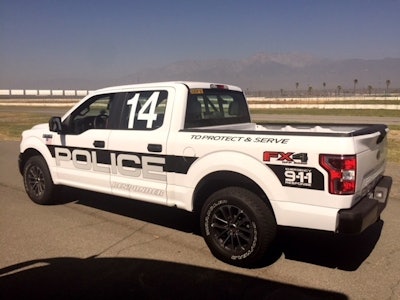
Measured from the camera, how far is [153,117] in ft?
17.0

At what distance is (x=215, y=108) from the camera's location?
564 centimetres

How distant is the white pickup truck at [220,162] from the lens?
383 cm

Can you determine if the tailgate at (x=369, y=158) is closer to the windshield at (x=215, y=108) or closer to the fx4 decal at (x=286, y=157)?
the fx4 decal at (x=286, y=157)

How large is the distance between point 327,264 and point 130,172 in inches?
104

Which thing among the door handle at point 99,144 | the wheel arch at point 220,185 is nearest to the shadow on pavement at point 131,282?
the wheel arch at point 220,185

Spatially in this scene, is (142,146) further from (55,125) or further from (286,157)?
(286,157)

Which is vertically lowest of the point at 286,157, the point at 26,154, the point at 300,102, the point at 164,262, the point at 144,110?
the point at 300,102

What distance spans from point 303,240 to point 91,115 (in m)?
3.55

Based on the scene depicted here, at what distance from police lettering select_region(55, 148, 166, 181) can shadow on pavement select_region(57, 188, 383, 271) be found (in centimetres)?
98

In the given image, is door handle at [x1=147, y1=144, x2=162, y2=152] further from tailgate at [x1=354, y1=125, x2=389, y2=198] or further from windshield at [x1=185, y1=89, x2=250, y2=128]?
tailgate at [x1=354, y1=125, x2=389, y2=198]

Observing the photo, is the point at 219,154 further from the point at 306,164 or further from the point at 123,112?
the point at 123,112

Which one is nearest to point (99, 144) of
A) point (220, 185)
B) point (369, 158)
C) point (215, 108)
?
point (215, 108)

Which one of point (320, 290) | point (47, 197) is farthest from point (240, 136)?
point (47, 197)

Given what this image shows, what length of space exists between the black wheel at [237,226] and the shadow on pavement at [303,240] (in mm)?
218
